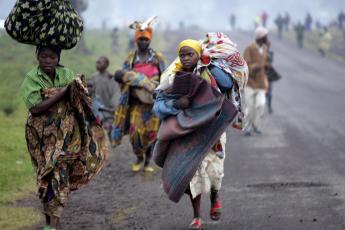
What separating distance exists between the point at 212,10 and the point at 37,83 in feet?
524

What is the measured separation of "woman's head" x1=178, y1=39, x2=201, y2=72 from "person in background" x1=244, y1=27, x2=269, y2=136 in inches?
267

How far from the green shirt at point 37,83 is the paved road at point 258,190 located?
1.47 metres

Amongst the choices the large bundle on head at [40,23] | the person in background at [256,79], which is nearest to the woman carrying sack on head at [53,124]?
the large bundle on head at [40,23]

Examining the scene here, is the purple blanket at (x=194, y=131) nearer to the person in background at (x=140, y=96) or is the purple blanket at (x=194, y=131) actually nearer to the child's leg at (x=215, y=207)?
the child's leg at (x=215, y=207)

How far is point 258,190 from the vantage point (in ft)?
29.7

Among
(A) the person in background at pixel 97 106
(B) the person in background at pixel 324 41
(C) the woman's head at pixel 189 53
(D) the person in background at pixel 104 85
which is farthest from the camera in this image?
(B) the person in background at pixel 324 41

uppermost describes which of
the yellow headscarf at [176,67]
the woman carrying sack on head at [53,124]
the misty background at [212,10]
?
the yellow headscarf at [176,67]

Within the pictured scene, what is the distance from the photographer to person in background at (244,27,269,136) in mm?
14039

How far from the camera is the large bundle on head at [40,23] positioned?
22.4 ft

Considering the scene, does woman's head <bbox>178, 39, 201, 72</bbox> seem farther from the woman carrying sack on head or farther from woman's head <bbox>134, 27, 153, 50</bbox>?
woman's head <bbox>134, 27, 153, 50</bbox>

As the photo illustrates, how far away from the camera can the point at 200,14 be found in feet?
533

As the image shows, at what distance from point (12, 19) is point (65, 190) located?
1.64 meters

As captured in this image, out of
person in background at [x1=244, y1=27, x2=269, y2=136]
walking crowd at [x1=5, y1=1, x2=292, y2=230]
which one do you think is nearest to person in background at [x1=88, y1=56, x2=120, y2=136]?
person in background at [x1=244, y1=27, x2=269, y2=136]

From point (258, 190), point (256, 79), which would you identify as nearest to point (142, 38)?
point (258, 190)
